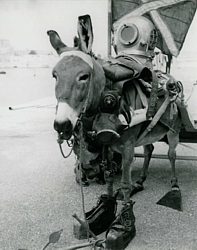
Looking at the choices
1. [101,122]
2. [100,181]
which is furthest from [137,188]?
[101,122]

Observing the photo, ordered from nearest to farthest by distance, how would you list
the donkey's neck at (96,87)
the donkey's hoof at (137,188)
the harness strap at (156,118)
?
1. the donkey's neck at (96,87)
2. the harness strap at (156,118)
3. the donkey's hoof at (137,188)

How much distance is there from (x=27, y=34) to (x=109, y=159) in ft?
5.27

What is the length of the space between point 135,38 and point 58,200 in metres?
1.64

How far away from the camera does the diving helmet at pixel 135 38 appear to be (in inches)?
106

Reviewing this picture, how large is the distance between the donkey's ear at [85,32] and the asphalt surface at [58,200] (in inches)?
53.2

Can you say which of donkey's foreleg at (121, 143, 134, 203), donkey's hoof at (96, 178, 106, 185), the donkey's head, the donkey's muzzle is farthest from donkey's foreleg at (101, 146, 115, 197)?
donkey's hoof at (96, 178, 106, 185)

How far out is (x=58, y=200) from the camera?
3.03 m

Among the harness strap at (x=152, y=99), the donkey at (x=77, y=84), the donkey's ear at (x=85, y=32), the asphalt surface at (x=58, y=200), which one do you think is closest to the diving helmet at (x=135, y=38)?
the harness strap at (x=152, y=99)

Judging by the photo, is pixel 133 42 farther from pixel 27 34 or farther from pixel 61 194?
pixel 61 194

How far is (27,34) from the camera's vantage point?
317 centimetres

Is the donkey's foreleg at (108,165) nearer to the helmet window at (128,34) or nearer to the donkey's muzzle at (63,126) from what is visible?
the donkey's muzzle at (63,126)

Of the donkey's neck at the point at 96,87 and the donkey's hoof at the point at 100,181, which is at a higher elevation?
the donkey's neck at the point at 96,87

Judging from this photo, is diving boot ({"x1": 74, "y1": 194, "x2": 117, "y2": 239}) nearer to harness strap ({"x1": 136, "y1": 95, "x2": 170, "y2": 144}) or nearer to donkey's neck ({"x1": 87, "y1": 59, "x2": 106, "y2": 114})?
harness strap ({"x1": 136, "y1": 95, "x2": 170, "y2": 144})

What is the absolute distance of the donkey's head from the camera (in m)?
1.69
